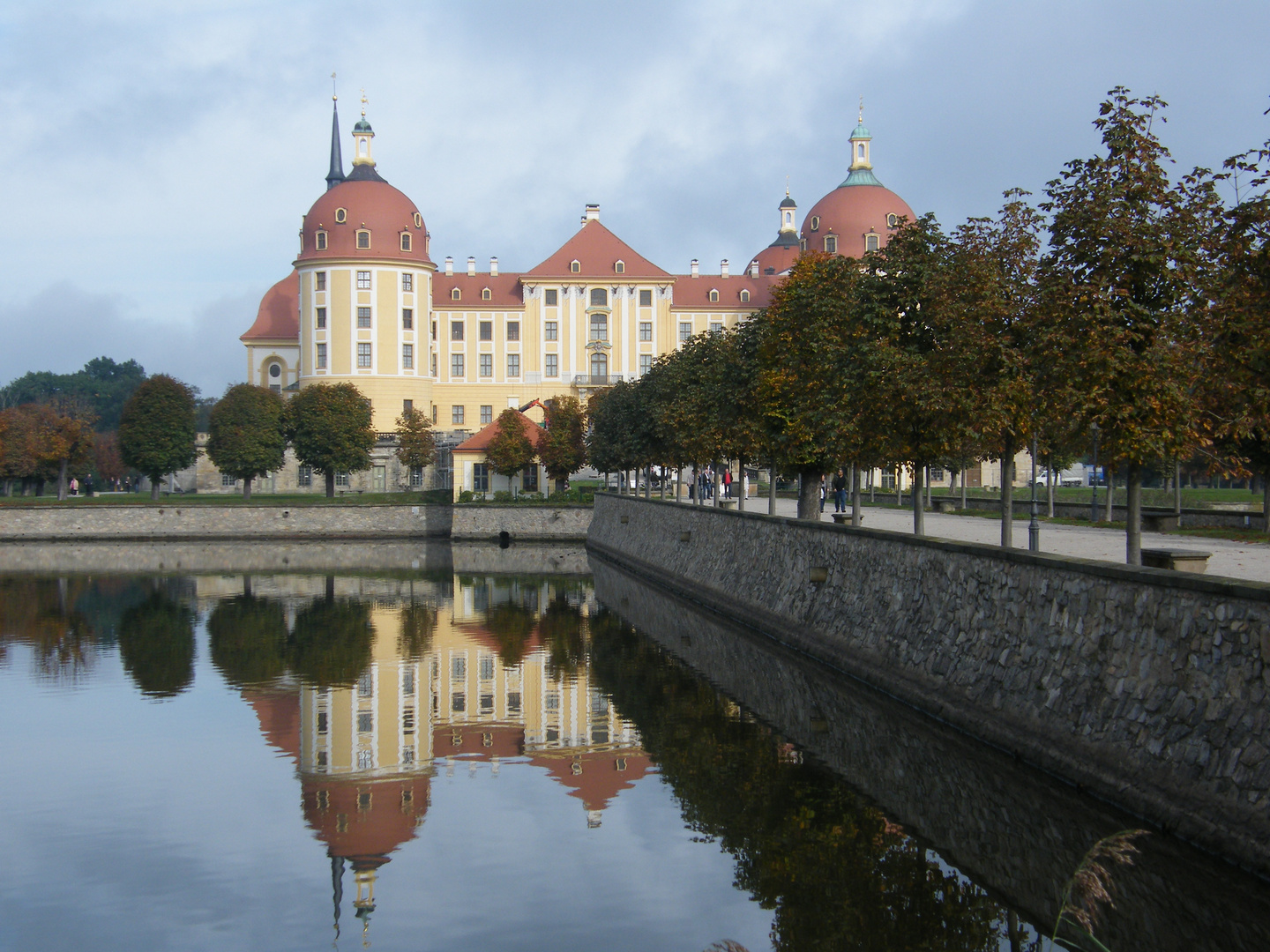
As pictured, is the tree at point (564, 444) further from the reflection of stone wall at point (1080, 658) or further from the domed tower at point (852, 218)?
the reflection of stone wall at point (1080, 658)

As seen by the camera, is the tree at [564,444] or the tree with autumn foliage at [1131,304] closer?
the tree with autumn foliage at [1131,304]

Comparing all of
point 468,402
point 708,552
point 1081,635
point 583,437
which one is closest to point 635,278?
point 468,402

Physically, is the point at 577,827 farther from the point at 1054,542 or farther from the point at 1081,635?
the point at 1054,542

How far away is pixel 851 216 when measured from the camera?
273 ft

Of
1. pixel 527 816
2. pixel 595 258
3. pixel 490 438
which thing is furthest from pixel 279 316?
pixel 527 816

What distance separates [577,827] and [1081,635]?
4.98m

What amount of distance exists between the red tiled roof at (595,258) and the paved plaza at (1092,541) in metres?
52.8

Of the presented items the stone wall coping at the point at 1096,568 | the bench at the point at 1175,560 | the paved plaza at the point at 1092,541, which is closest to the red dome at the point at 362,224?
the paved plaza at the point at 1092,541

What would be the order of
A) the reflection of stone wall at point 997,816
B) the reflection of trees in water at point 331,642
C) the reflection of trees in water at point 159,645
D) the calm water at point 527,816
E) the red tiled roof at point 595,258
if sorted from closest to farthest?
1. the reflection of stone wall at point 997,816
2. the calm water at point 527,816
3. the reflection of trees in water at point 159,645
4. the reflection of trees in water at point 331,642
5. the red tiled roof at point 595,258

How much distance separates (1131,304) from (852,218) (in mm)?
71595

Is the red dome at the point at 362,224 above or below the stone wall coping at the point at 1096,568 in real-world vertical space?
above

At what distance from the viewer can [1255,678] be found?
9023 mm

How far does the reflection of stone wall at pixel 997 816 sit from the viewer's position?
8281 mm

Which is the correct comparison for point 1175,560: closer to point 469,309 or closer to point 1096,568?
point 1096,568
